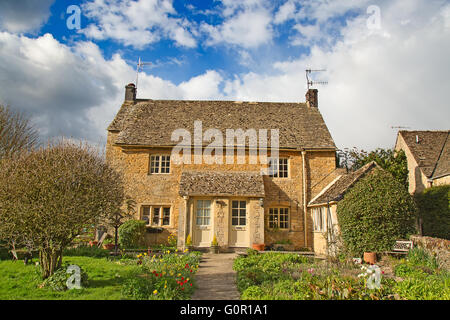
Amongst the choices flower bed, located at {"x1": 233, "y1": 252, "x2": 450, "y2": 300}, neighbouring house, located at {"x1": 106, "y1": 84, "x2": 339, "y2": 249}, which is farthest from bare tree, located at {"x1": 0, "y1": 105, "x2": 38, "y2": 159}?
flower bed, located at {"x1": 233, "y1": 252, "x2": 450, "y2": 300}

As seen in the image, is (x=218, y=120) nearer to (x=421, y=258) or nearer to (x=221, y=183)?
(x=221, y=183)

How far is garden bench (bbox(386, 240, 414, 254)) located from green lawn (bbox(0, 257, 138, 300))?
9825mm

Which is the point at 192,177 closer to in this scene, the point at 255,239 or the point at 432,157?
the point at 255,239

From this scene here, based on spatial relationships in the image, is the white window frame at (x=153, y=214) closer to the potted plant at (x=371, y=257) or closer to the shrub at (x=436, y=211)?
the potted plant at (x=371, y=257)

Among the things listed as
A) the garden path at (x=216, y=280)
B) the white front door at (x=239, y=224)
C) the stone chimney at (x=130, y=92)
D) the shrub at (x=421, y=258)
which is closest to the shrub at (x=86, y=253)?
the garden path at (x=216, y=280)

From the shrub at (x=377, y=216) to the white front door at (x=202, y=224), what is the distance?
6.89m

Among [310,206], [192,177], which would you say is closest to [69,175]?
[192,177]

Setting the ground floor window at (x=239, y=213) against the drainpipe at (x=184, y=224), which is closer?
the drainpipe at (x=184, y=224)

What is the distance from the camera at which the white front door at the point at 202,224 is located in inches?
634

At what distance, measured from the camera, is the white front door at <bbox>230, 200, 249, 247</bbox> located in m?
16.2

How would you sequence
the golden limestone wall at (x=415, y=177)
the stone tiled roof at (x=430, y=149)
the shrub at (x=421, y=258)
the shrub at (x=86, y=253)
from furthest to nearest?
1. the golden limestone wall at (x=415, y=177)
2. the stone tiled roof at (x=430, y=149)
3. the shrub at (x=86, y=253)
4. the shrub at (x=421, y=258)

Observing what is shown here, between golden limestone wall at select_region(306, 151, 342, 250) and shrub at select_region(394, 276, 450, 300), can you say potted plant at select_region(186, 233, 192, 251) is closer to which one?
golden limestone wall at select_region(306, 151, 342, 250)

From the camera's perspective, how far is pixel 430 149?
23.2 m

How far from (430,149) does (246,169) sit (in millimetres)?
15487
